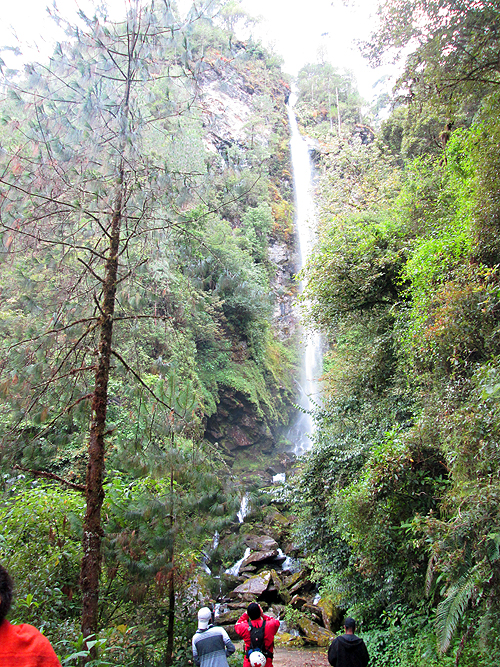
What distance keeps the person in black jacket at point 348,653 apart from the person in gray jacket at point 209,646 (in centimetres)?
101

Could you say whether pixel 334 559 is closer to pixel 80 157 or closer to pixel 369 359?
pixel 369 359

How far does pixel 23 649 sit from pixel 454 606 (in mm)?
3747

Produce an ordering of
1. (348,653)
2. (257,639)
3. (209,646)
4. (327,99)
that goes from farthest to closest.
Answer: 1. (327,99)
2. (257,639)
3. (348,653)
4. (209,646)

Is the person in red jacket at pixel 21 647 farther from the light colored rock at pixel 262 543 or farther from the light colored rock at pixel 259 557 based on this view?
the light colored rock at pixel 262 543

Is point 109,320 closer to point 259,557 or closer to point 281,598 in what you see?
point 281,598

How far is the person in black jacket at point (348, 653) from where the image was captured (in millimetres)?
3829

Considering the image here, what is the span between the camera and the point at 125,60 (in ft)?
14.0

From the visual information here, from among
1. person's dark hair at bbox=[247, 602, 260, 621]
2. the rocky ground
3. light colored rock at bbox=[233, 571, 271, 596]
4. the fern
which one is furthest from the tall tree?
light colored rock at bbox=[233, 571, 271, 596]

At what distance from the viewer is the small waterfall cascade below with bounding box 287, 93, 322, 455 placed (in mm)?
22947

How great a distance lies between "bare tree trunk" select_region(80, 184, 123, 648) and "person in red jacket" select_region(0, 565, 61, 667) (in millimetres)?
1868

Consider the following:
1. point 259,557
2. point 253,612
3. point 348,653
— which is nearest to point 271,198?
Result: point 259,557

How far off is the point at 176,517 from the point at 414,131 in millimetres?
14707

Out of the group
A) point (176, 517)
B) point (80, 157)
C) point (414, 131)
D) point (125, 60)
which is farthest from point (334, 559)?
point (414, 131)

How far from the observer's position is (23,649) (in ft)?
5.62
